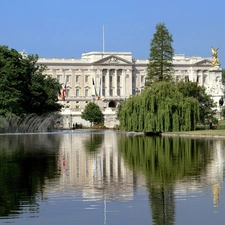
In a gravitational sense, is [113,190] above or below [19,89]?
below

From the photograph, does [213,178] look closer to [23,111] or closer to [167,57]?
[23,111]

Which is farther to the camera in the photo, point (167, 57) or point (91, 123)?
point (91, 123)

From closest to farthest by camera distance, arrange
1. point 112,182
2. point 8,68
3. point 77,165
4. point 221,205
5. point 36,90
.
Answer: point 221,205
point 112,182
point 77,165
point 8,68
point 36,90

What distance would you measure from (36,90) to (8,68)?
23.6ft

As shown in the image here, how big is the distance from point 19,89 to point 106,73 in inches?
3662

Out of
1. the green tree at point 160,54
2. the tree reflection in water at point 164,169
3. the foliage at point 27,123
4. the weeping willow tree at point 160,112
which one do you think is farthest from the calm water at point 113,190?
the green tree at point 160,54

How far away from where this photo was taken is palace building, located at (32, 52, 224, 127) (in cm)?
15975

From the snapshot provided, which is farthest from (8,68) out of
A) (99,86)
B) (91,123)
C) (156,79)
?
(99,86)

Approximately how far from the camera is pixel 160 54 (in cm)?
9138

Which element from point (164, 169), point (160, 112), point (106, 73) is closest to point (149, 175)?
point (164, 169)

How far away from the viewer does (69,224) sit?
48.2ft

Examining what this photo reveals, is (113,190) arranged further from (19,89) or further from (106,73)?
(106,73)

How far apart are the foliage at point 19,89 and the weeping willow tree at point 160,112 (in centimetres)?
1145

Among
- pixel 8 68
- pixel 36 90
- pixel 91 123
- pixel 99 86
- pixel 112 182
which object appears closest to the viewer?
pixel 112 182
